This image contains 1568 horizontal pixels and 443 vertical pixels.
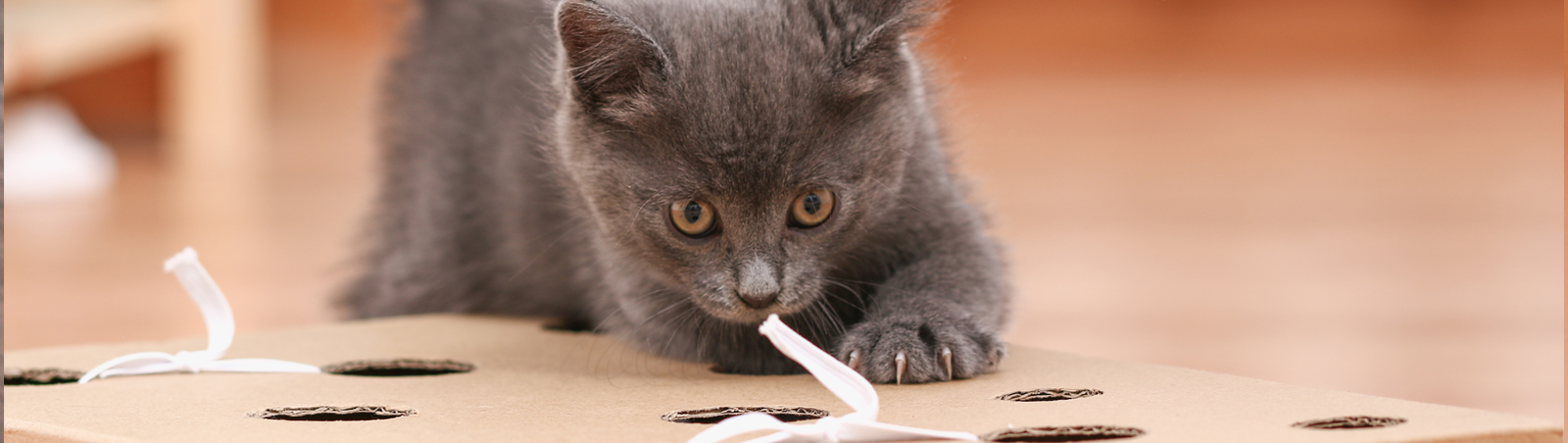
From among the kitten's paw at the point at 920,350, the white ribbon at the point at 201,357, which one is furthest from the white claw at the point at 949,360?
the white ribbon at the point at 201,357

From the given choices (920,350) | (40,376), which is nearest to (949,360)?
(920,350)

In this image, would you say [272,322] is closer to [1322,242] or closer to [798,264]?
[798,264]

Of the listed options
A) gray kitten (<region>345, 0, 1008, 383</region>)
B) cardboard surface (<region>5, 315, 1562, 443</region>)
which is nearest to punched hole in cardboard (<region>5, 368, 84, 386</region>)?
cardboard surface (<region>5, 315, 1562, 443</region>)

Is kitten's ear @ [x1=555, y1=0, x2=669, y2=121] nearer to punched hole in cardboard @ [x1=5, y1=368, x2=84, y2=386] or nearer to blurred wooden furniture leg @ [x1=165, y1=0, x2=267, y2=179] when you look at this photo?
punched hole in cardboard @ [x1=5, y1=368, x2=84, y2=386]

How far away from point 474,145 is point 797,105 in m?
1.04

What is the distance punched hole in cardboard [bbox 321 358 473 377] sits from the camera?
1.58 meters

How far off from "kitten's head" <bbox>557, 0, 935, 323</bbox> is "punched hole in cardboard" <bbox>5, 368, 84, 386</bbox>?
0.63 m

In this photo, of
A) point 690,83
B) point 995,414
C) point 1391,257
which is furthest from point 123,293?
point 1391,257

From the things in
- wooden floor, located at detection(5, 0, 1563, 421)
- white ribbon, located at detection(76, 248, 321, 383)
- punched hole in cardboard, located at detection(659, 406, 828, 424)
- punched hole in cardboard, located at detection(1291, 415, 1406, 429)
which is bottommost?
punched hole in cardboard, located at detection(1291, 415, 1406, 429)

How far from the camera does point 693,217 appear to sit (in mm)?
1422

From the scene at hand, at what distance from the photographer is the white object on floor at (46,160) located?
4.93m

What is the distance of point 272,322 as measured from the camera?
252 cm

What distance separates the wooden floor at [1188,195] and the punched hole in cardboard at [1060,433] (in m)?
0.74

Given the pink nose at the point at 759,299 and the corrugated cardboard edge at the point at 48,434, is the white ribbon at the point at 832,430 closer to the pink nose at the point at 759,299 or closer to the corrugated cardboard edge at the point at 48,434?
the pink nose at the point at 759,299
